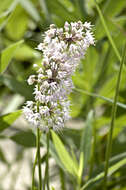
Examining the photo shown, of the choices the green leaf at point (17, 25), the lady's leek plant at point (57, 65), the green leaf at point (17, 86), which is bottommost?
the green leaf at point (17, 86)

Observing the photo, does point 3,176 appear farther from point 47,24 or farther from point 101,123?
point 47,24

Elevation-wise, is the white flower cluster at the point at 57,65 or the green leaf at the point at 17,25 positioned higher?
the green leaf at the point at 17,25

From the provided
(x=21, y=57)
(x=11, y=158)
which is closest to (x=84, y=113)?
(x=11, y=158)

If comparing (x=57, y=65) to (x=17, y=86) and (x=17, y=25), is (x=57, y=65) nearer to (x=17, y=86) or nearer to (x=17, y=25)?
(x=17, y=86)

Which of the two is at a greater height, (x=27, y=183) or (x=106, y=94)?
(x=106, y=94)

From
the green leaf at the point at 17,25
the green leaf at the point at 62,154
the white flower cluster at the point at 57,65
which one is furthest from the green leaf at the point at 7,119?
the green leaf at the point at 17,25

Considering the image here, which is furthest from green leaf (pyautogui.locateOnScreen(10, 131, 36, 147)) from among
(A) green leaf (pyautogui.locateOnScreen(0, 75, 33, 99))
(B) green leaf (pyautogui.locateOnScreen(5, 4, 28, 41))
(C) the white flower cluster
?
(B) green leaf (pyautogui.locateOnScreen(5, 4, 28, 41))

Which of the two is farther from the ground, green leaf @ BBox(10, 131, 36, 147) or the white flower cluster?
the white flower cluster

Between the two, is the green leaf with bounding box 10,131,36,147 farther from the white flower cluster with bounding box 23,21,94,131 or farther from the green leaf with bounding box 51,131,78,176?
the white flower cluster with bounding box 23,21,94,131

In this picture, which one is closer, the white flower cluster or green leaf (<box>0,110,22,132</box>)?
the white flower cluster

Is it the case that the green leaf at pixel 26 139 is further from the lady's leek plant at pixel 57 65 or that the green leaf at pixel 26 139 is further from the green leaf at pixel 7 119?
the lady's leek plant at pixel 57 65

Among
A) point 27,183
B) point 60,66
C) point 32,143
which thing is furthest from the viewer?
point 27,183
